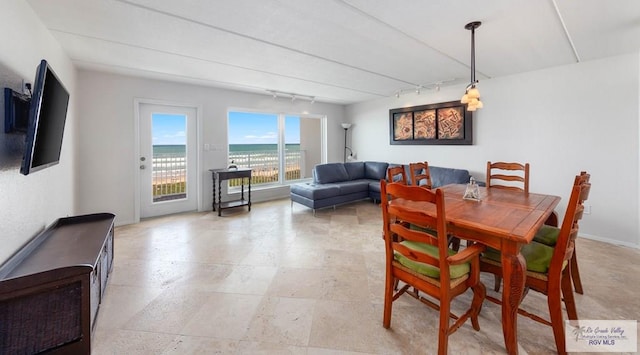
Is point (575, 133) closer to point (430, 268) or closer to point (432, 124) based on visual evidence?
point (432, 124)

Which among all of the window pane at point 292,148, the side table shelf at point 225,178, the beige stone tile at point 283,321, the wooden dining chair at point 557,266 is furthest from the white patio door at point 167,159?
the wooden dining chair at point 557,266

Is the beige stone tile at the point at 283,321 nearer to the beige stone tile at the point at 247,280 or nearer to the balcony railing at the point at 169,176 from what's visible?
the beige stone tile at the point at 247,280

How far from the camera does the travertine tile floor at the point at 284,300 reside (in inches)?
64.7

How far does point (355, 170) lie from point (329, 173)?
842mm

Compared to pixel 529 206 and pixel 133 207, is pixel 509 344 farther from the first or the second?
pixel 133 207

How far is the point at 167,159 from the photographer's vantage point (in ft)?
15.1

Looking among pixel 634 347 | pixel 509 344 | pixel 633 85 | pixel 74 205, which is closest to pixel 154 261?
pixel 74 205

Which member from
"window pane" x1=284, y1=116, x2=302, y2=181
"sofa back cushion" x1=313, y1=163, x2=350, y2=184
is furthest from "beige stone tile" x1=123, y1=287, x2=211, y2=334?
"window pane" x1=284, y1=116, x2=302, y2=181

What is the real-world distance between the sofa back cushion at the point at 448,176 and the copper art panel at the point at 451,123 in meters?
0.62

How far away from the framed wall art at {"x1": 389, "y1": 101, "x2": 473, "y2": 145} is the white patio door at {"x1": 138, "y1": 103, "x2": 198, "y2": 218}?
4.06 metres

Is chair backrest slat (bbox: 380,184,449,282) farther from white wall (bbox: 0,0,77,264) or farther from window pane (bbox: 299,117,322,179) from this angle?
window pane (bbox: 299,117,322,179)

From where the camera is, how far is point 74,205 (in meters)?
3.50

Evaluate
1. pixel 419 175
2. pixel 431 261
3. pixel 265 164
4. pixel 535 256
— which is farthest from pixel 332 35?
pixel 265 164

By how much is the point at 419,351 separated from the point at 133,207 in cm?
441
